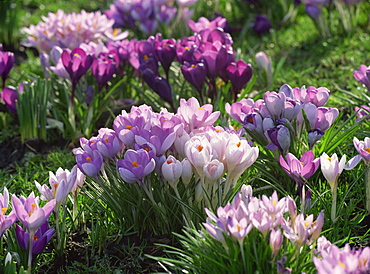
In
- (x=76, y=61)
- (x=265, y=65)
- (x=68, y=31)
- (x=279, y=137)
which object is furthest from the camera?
(x=68, y=31)

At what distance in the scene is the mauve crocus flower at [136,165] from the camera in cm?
158

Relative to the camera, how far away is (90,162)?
66.6 inches

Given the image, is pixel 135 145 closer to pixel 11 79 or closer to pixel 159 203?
pixel 159 203

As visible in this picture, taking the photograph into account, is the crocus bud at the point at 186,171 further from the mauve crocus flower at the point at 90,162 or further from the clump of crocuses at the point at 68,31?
the clump of crocuses at the point at 68,31

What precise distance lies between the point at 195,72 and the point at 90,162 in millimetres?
909

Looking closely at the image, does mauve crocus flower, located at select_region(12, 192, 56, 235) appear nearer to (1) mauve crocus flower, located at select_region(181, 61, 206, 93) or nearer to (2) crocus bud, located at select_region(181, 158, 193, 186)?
(2) crocus bud, located at select_region(181, 158, 193, 186)

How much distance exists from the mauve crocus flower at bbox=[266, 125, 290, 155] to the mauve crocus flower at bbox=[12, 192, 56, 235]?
2.59 feet

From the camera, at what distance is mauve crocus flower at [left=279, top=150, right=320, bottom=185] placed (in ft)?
5.42

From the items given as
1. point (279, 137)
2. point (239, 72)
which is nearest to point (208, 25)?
point (239, 72)

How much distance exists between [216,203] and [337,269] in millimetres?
620

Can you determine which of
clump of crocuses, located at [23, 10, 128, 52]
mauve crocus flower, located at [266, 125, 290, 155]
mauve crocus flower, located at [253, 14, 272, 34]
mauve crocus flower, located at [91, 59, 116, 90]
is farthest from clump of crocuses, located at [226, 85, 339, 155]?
mauve crocus flower, located at [253, 14, 272, 34]

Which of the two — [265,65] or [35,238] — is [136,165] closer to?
[35,238]

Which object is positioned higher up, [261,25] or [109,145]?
[109,145]

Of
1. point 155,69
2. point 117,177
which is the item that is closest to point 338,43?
point 155,69
